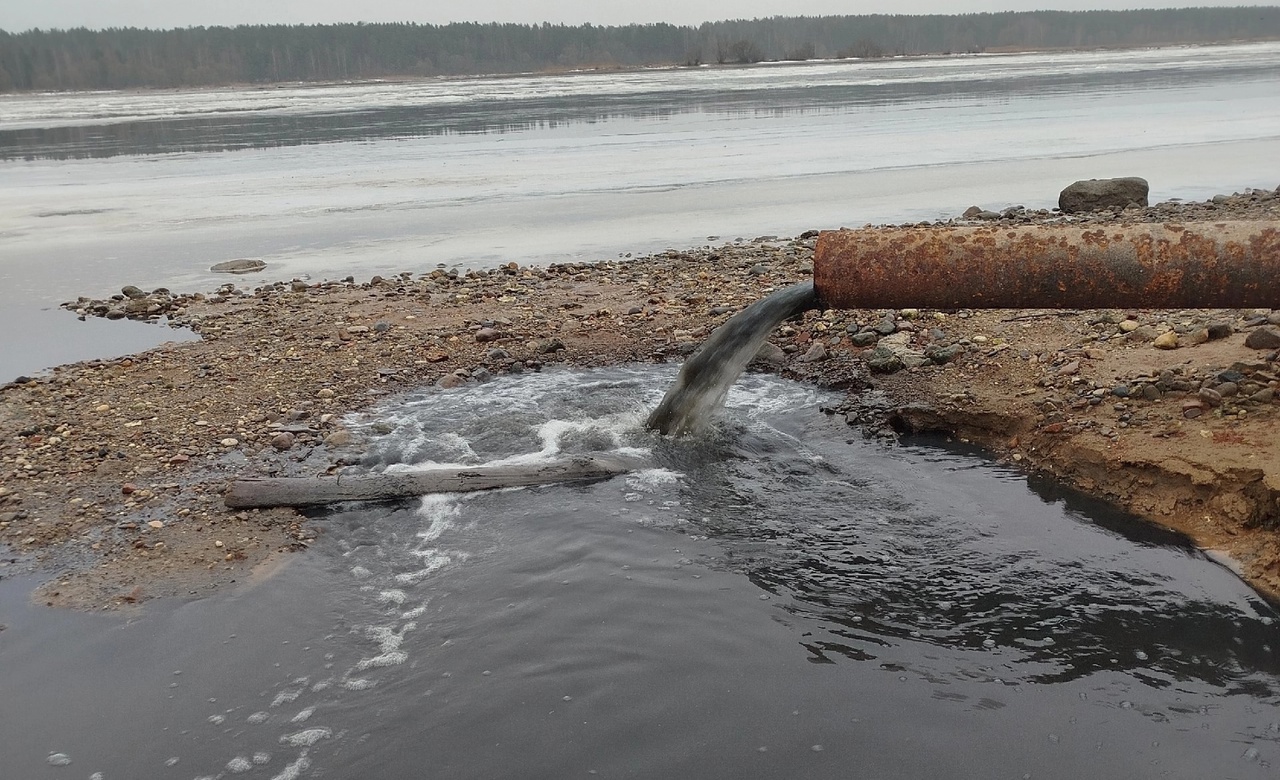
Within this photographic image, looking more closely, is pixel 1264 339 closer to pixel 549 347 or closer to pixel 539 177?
pixel 549 347

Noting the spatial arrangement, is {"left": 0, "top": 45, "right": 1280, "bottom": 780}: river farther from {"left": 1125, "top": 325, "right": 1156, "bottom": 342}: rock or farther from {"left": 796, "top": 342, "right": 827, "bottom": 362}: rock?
{"left": 1125, "top": 325, "right": 1156, "bottom": 342}: rock

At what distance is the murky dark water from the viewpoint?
406 cm

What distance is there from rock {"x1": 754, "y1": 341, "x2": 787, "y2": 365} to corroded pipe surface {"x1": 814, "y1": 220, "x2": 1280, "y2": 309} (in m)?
2.77

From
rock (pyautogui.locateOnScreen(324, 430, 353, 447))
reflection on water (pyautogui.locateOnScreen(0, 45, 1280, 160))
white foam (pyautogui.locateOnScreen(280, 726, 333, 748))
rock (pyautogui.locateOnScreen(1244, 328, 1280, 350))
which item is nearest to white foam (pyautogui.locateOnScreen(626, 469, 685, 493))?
rock (pyautogui.locateOnScreen(324, 430, 353, 447))

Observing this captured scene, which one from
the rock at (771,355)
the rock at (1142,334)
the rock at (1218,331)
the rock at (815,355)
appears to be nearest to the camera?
the rock at (1218,331)

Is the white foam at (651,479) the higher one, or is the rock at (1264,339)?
the rock at (1264,339)

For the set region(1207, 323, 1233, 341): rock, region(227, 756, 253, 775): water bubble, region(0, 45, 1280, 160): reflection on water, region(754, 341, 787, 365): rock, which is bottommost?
region(227, 756, 253, 775): water bubble

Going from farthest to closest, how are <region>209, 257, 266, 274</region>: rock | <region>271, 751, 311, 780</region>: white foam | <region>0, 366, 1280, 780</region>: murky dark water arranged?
1. <region>209, 257, 266, 274</region>: rock
2. <region>0, 366, 1280, 780</region>: murky dark water
3. <region>271, 751, 311, 780</region>: white foam

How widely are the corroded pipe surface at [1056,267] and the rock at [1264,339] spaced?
1685 millimetres

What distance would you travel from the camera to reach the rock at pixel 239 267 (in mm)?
13008

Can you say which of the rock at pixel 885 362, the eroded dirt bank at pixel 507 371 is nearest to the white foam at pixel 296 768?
the eroded dirt bank at pixel 507 371

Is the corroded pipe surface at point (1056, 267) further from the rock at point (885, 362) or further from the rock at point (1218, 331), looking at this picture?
the rock at point (885, 362)

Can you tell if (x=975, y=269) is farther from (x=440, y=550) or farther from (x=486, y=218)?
(x=486, y=218)

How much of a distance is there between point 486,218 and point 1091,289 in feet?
41.1
